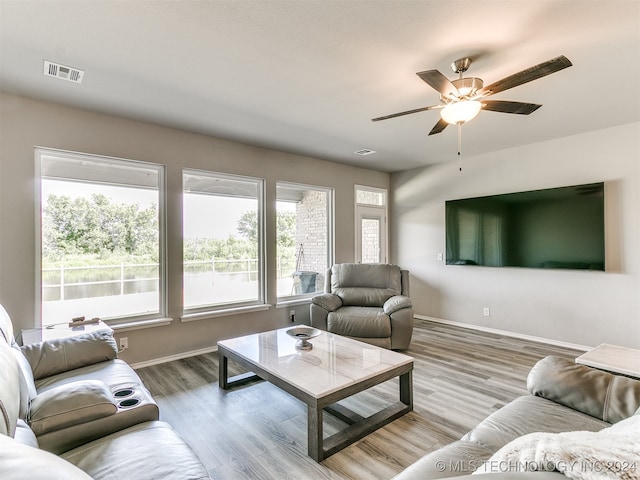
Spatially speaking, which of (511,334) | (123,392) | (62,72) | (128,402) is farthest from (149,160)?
(511,334)

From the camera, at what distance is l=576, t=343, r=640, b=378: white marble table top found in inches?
81.4

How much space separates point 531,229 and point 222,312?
4.11 metres

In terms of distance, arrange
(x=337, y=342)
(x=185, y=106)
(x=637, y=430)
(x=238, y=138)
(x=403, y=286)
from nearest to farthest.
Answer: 1. (x=637, y=430)
2. (x=337, y=342)
3. (x=185, y=106)
4. (x=238, y=138)
5. (x=403, y=286)

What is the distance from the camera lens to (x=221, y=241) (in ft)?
13.5

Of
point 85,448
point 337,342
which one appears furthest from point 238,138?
point 85,448

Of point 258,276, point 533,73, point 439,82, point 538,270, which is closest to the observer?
point 533,73

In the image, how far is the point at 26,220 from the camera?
2.82 m

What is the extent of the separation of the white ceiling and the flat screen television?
3.07ft

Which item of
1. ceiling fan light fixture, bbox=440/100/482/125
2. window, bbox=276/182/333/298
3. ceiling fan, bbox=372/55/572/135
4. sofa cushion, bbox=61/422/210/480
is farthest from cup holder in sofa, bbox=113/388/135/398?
window, bbox=276/182/333/298

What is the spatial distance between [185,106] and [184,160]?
2.68ft

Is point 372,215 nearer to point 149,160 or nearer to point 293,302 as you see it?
point 293,302

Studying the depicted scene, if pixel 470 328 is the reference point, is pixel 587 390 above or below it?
above

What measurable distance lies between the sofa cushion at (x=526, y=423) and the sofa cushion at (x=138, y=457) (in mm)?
1183

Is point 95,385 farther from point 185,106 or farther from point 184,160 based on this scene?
point 184,160
